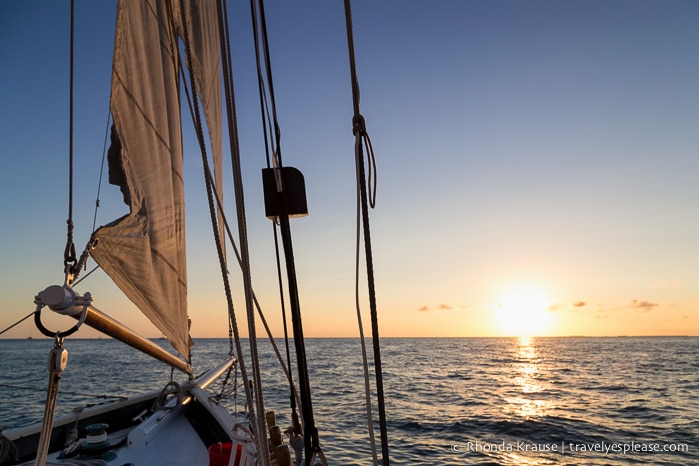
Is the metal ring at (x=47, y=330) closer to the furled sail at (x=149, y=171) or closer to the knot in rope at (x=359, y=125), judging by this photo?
the furled sail at (x=149, y=171)

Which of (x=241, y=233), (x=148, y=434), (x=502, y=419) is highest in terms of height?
(x=241, y=233)

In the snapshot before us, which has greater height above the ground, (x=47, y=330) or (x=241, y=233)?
(x=241, y=233)

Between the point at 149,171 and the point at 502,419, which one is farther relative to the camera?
the point at 502,419

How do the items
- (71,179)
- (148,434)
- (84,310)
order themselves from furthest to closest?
(148,434) → (71,179) → (84,310)

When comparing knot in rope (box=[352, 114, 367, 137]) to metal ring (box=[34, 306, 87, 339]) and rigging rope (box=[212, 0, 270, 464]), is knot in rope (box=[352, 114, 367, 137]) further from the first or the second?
metal ring (box=[34, 306, 87, 339])

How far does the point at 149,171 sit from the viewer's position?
3.92m

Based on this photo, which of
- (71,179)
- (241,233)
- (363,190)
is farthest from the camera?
(71,179)

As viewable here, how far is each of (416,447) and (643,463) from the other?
5.75 m

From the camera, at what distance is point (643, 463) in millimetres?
10844

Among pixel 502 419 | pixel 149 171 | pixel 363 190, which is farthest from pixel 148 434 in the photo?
pixel 502 419

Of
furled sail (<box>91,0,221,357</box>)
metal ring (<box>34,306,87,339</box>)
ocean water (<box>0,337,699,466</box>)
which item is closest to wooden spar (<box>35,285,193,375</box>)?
metal ring (<box>34,306,87,339</box>)

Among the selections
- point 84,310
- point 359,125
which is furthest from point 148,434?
point 359,125

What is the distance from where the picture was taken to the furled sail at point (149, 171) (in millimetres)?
3582

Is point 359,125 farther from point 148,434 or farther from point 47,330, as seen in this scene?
point 148,434
